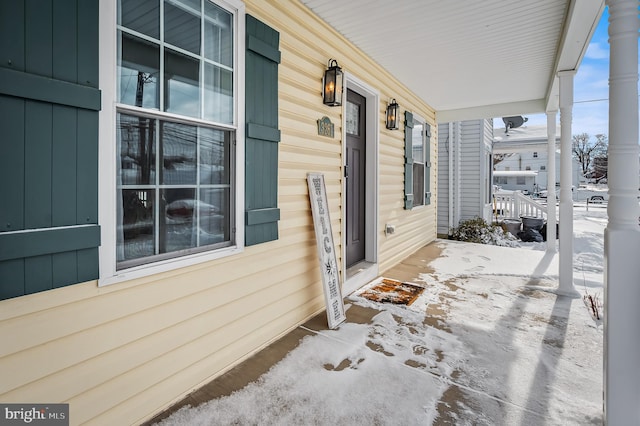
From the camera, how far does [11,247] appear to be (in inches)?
48.9

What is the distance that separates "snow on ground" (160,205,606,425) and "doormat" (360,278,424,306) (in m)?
0.14

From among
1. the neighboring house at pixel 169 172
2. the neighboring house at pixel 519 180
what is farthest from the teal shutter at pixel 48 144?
the neighboring house at pixel 519 180

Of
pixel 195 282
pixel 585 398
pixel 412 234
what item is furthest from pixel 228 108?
pixel 412 234

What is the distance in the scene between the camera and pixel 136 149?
66.3 inches

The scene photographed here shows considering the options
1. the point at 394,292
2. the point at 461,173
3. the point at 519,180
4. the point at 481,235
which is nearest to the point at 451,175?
the point at 461,173

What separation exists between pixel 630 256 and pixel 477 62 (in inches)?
129

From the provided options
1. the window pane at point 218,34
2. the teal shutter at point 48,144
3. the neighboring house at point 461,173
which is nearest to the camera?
the teal shutter at point 48,144

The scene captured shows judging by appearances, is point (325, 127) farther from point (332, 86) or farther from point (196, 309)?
point (196, 309)

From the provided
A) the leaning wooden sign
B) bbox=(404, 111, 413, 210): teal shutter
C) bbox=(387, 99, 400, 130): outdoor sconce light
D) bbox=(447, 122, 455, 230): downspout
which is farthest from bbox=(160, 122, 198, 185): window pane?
bbox=(447, 122, 455, 230): downspout

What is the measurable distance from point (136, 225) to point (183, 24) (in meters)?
1.16

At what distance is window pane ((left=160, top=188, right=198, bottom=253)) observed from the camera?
1.84 metres

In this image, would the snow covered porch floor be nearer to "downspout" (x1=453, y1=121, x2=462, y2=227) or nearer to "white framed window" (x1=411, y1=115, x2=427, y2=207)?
"white framed window" (x1=411, y1=115, x2=427, y2=207)

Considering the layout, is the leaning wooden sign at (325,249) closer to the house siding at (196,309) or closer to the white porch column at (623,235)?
the house siding at (196,309)

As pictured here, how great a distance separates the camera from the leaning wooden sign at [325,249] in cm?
288
